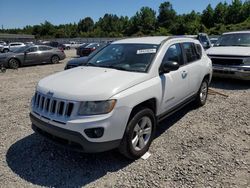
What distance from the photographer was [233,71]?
8.01 meters

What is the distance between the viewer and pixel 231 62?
323 inches

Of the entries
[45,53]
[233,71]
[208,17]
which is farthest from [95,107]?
[208,17]

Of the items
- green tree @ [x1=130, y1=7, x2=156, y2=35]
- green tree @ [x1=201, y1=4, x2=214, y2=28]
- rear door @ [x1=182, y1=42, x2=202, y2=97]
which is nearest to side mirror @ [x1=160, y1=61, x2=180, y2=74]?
rear door @ [x1=182, y1=42, x2=202, y2=97]

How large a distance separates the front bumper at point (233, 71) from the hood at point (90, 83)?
207 inches

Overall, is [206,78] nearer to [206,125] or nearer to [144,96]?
[206,125]

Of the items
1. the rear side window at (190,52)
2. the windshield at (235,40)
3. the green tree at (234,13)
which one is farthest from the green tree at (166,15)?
the rear side window at (190,52)

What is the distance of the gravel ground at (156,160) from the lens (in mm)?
3285

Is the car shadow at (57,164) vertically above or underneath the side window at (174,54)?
underneath

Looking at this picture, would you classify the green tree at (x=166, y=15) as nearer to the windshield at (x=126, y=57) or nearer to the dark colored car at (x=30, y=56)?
the dark colored car at (x=30, y=56)

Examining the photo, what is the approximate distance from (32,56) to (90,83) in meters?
13.4

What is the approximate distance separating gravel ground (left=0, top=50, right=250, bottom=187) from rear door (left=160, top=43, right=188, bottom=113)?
0.64 metres

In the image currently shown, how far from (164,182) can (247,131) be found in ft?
8.10

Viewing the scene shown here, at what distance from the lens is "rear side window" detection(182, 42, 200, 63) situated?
513cm

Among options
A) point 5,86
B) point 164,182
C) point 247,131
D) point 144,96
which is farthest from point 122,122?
point 5,86
